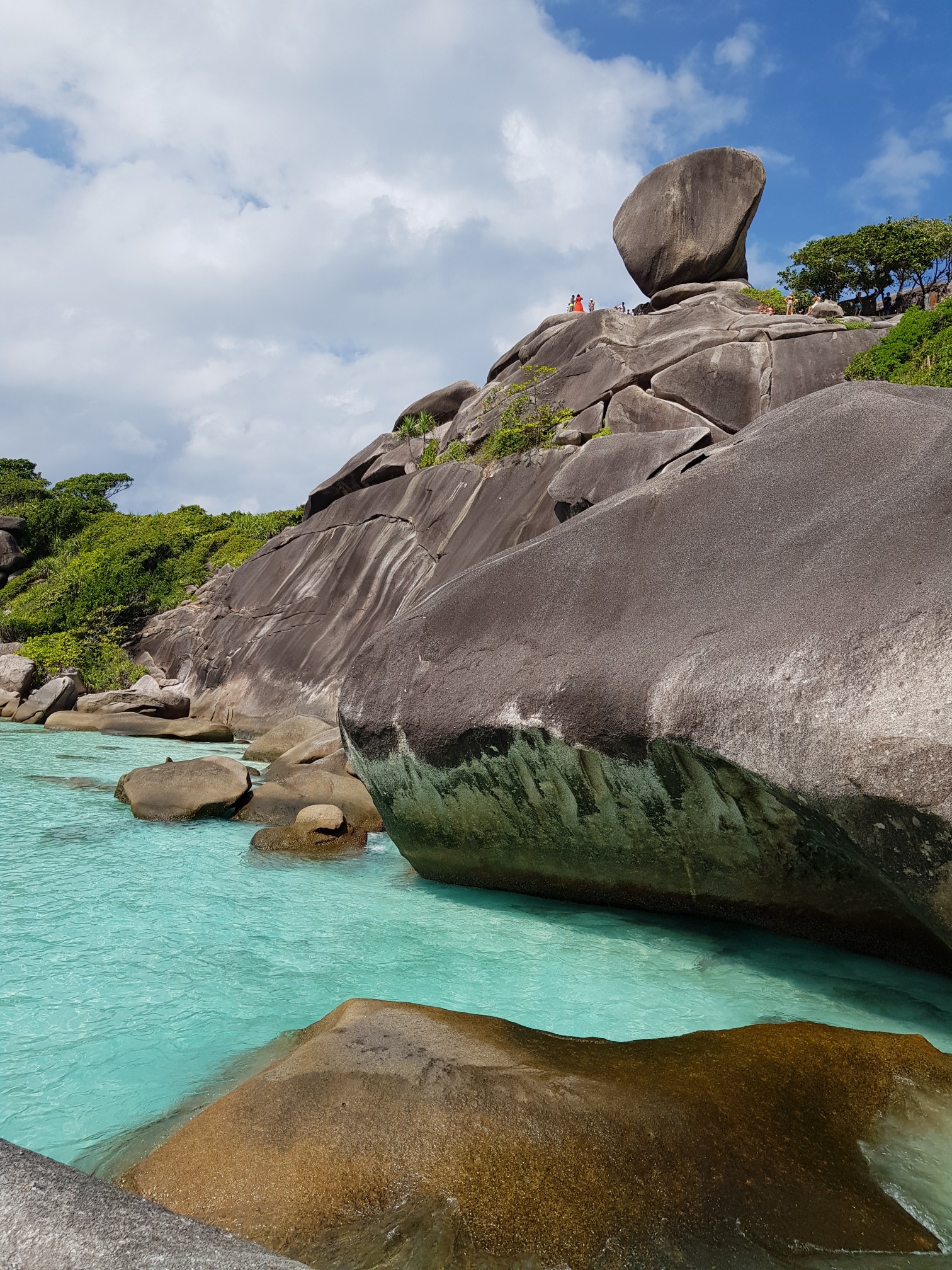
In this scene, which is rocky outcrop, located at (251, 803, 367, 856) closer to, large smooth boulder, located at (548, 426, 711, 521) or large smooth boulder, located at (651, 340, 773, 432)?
large smooth boulder, located at (548, 426, 711, 521)

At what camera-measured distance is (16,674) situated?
24.4 metres

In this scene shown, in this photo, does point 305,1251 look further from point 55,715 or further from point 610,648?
point 55,715

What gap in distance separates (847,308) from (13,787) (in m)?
39.3

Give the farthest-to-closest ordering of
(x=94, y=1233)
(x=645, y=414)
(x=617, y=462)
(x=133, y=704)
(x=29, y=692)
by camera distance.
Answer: (x=29, y=692)
(x=133, y=704)
(x=645, y=414)
(x=617, y=462)
(x=94, y=1233)

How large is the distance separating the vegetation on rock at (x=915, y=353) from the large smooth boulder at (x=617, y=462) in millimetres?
3562

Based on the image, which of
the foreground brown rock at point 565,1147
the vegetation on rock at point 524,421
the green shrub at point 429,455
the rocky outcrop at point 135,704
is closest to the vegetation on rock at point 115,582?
the rocky outcrop at point 135,704

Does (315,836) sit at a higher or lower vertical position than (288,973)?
higher

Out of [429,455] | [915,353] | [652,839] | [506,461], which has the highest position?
[915,353]

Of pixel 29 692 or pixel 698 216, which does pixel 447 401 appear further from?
pixel 29 692

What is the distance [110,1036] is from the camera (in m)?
A: 4.34

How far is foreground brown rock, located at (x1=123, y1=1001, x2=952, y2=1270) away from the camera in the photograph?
2.47 metres

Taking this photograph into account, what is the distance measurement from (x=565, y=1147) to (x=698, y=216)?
2364cm

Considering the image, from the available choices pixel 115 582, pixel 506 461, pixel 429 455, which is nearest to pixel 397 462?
pixel 429 455

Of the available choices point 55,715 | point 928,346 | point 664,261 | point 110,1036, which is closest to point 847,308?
point 664,261
